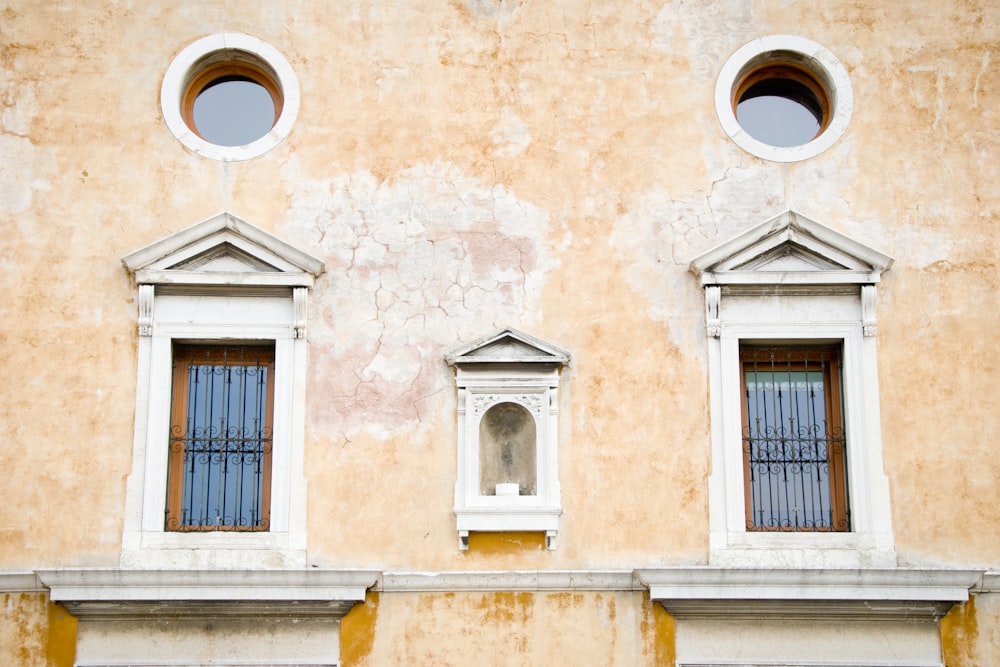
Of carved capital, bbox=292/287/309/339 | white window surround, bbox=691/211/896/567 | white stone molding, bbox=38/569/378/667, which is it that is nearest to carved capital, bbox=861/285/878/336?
white window surround, bbox=691/211/896/567

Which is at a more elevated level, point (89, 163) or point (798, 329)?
point (89, 163)

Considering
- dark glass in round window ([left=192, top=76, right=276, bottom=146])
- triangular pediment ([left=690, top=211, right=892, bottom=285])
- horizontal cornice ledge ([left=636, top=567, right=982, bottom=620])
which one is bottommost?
horizontal cornice ledge ([left=636, top=567, right=982, bottom=620])

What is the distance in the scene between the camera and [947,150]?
11555 mm

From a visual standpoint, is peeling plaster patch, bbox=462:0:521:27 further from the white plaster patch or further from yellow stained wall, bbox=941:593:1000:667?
yellow stained wall, bbox=941:593:1000:667

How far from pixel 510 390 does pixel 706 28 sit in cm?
329

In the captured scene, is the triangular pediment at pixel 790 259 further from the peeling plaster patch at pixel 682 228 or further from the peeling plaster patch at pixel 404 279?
the peeling plaster patch at pixel 404 279

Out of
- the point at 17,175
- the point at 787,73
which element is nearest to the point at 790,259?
the point at 787,73

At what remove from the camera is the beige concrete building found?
10.6 metres

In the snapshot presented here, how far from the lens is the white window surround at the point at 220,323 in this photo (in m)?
10.8

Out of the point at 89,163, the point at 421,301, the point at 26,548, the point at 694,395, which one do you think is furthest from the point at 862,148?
the point at 26,548

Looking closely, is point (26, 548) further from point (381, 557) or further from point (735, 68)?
point (735, 68)

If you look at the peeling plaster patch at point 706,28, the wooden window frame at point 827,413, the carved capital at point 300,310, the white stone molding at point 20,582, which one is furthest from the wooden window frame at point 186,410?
the peeling plaster patch at point 706,28

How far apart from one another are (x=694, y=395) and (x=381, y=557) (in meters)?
2.55

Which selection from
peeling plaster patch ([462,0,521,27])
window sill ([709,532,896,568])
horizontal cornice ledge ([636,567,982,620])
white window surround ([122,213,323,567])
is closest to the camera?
horizontal cornice ledge ([636,567,982,620])
